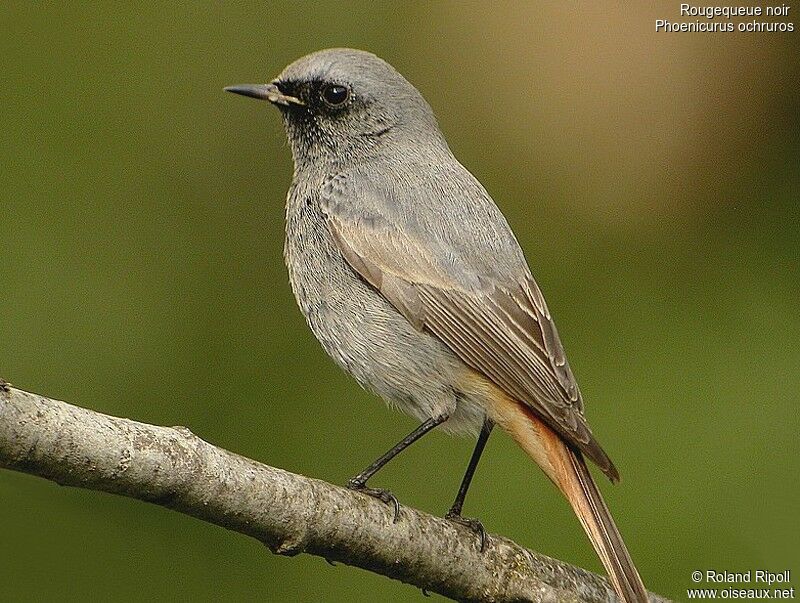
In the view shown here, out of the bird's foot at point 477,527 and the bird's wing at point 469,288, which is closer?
the bird's foot at point 477,527

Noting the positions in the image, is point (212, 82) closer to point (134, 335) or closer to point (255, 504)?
point (134, 335)

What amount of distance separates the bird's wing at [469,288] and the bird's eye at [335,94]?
0.47 meters

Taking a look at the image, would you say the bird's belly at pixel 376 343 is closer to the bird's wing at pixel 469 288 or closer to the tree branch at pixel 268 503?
the bird's wing at pixel 469 288

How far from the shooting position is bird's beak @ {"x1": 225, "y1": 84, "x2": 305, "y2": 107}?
453cm

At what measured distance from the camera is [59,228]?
5031 millimetres

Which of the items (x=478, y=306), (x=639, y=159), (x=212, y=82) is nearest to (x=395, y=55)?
(x=212, y=82)

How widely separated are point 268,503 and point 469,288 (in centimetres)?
141

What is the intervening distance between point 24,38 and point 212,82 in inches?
35.1

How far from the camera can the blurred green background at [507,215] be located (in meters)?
4.81

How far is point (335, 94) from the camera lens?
467 centimetres
